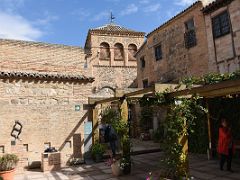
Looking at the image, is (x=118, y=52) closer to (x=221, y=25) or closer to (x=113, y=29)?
(x=113, y=29)

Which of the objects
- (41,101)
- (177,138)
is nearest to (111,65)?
(41,101)

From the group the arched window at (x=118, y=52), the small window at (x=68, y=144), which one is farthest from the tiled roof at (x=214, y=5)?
the arched window at (x=118, y=52)

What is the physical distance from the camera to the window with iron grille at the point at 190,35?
15960mm

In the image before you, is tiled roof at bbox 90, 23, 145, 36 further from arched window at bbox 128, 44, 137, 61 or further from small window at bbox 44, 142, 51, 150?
small window at bbox 44, 142, 51, 150

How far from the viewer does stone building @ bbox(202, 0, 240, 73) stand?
13.1 meters

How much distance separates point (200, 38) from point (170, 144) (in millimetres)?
10349

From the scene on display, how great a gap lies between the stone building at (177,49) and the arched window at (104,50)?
6.00 meters

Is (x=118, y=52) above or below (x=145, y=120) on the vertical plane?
above

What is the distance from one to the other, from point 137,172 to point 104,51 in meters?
18.6

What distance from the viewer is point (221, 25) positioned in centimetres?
1396

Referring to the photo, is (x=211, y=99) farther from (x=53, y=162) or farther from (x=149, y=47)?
(x=149, y=47)

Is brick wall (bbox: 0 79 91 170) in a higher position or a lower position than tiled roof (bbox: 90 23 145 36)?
lower

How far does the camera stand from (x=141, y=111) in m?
20.1

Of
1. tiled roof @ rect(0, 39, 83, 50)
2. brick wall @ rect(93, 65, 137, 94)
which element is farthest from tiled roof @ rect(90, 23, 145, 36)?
tiled roof @ rect(0, 39, 83, 50)
